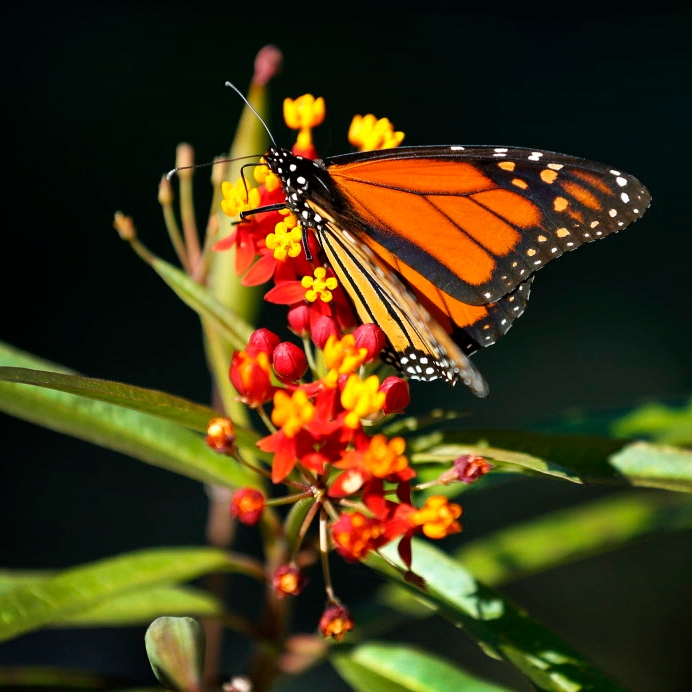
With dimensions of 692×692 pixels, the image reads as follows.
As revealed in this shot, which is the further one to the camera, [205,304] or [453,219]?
[453,219]

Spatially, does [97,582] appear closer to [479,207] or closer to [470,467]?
[470,467]

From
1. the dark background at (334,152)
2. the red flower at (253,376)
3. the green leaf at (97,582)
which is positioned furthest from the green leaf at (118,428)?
the dark background at (334,152)

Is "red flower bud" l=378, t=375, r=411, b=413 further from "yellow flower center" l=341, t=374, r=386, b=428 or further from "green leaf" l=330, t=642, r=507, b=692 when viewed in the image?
"green leaf" l=330, t=642, r=507, b=692

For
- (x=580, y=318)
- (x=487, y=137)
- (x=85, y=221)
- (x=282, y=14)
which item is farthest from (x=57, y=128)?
(x=580, y=318)

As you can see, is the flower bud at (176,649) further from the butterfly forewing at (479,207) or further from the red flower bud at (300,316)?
the butterfly forewing at (479,207)

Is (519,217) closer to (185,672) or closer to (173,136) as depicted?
(185,672)

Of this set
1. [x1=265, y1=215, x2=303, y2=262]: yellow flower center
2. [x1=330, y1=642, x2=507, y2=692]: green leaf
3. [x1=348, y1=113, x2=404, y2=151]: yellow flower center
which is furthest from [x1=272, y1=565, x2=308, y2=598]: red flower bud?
[x1=348, y1=113, x2=404, y2=151]: yellow flower center

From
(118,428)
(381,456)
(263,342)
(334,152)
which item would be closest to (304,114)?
(263,342)
